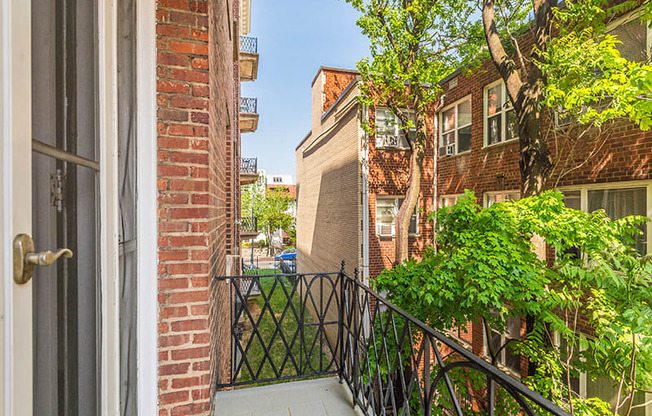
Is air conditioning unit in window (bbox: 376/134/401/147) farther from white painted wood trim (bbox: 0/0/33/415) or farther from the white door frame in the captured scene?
white painted wood trim (bbox: 0/0/33/415)

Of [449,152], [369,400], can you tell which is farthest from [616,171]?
[369,400]

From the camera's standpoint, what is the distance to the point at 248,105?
1018cm

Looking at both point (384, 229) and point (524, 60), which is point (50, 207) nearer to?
point (524, 60)

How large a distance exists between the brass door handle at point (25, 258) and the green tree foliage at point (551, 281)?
424 cm

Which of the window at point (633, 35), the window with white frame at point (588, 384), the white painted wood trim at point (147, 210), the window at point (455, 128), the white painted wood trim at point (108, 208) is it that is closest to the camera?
the white painted wood trim at point (108, 208)

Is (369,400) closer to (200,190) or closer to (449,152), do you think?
(200,190)

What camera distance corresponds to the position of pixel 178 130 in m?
1.67

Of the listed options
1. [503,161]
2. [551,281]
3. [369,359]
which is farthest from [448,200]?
[369,359]

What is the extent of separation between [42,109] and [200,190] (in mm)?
916

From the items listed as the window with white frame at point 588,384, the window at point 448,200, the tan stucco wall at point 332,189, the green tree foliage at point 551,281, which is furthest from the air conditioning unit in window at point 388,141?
the window with white frame at point 588,384

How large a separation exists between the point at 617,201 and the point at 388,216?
5.27 metres

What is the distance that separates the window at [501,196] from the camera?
703 centimetres

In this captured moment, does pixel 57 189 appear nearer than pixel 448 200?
Yes

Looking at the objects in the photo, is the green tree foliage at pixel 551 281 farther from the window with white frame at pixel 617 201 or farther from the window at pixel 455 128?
the window at pixel 455 128
